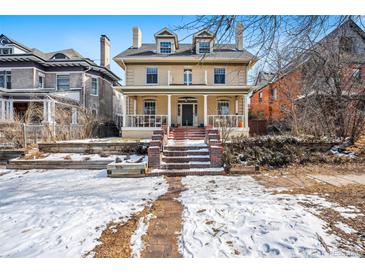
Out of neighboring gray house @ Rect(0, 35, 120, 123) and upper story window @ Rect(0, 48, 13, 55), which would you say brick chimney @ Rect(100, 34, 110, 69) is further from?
upper story window @ Rect(0, 48, 13, 55)

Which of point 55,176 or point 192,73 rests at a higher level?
point 192,73

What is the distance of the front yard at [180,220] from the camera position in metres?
2.60

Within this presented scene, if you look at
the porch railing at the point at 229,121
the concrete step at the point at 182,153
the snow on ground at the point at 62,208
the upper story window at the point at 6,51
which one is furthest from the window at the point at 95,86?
the concrete step at the point at 182,153

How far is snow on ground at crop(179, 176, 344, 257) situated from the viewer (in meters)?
2.55

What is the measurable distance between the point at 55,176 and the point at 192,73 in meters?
11.9

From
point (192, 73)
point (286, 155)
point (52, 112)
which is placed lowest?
point (286, 155)

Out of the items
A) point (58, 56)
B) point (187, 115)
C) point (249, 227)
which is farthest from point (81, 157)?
point (58, 56)

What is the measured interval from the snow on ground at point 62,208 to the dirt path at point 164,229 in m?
0.36

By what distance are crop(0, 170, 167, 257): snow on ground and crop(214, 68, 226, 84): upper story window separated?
1150 cm

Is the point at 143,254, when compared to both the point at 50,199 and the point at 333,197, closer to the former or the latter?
the point at 50,199
